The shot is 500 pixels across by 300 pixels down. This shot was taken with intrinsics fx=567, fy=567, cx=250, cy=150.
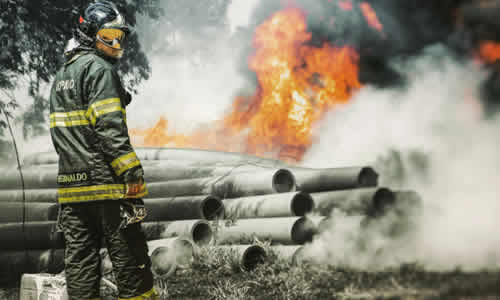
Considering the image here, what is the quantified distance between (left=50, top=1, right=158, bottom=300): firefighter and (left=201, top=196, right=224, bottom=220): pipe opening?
254 cm

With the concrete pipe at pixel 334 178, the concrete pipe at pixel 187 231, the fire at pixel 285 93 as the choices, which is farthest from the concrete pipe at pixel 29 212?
the fire at pixel 285 93

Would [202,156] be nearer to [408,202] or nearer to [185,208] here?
[185,208]

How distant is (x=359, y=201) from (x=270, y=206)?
3.47 feet

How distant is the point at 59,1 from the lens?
8.64 metres

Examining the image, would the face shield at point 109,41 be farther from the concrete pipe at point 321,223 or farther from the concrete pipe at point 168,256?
the concrete pipe at point 321,223

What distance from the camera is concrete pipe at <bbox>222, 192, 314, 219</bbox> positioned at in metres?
6.04

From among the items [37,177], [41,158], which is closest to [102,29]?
[37,177]

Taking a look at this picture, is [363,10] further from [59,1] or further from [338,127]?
[59,1]

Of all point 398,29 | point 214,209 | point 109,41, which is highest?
point 398,29

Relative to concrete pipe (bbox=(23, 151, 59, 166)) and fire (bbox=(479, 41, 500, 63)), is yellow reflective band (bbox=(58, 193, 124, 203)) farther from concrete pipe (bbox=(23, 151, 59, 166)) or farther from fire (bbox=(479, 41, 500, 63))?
concrete pipe (bbox=(23, 151, 59, 166))

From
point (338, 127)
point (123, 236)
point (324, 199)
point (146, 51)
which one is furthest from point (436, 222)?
point (146, 51)

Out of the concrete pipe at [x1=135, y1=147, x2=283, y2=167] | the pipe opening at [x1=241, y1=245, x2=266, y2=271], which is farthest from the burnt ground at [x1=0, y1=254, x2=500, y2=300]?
the concrete pipe at [x1=135, y1=147, x2=283, y2=167]

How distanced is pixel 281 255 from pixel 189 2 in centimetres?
608

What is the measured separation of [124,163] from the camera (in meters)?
3.82
